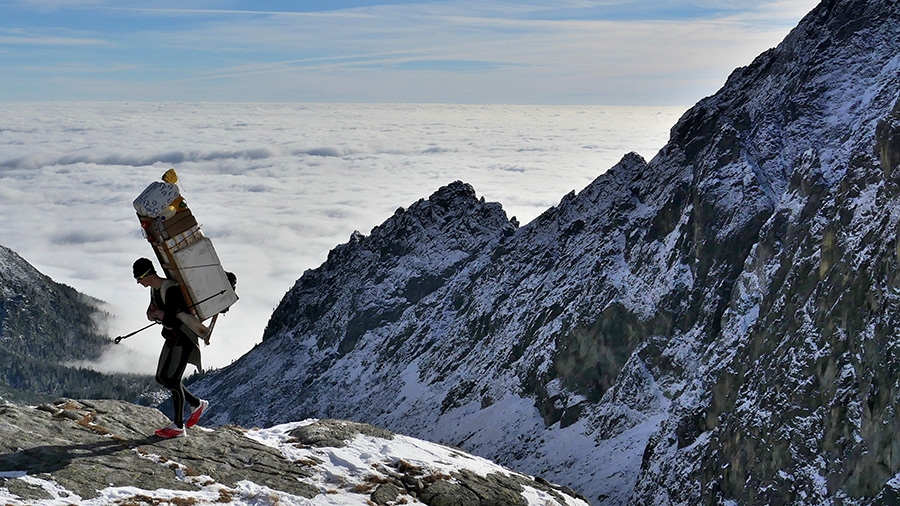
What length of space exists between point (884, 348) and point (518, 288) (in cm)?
12385

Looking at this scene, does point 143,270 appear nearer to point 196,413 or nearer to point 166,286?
point 166,286

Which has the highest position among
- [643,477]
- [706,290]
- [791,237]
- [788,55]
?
[788,55]

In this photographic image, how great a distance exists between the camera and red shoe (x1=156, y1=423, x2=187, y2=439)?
23.5 m

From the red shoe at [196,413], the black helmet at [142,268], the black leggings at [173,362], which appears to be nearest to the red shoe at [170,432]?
the red shoe at [196,413]

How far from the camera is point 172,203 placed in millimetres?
21281

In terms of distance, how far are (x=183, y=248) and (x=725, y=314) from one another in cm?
11357

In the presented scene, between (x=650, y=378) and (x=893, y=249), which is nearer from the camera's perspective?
(x=893, y=249)

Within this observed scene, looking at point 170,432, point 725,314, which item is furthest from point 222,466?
point 725,314

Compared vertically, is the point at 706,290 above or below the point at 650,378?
above

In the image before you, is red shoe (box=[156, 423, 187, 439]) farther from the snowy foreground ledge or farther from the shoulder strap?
the shoulder strap

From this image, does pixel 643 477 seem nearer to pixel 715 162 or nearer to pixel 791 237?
pixel 791 237

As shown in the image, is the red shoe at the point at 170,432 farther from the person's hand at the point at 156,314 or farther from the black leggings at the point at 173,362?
the person's hand at the point at 156,314

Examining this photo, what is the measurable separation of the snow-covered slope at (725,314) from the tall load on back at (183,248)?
60911 millimetres

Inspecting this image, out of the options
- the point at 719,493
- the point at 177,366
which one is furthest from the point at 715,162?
the point at 177,366
